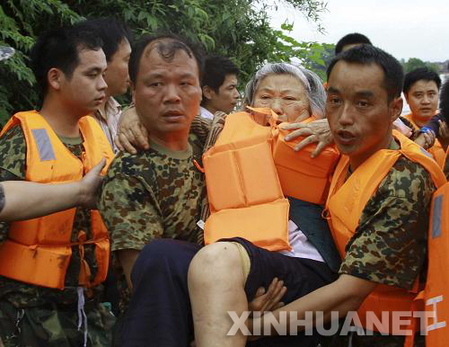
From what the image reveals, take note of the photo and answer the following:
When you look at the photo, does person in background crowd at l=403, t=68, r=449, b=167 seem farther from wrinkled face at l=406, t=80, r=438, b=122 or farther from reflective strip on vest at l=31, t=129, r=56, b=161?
reflective strip on vest at l=31, t=129, r=56, b=161

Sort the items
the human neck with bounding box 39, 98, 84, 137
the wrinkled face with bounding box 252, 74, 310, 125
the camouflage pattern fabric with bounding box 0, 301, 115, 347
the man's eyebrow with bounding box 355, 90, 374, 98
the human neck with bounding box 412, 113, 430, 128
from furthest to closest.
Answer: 1. the human neck with bounding box 412, 113, 430, 128
2. the human neck with bounding box 39, 98, 84, 137
3. the camouflage pattern fabric with bounding box 0, 301, 115, 347
4. the wrinkled face with bounding box 252, 74, 310, 125
5. the man's eyebrow with bounding box 355, 90, 374, 98

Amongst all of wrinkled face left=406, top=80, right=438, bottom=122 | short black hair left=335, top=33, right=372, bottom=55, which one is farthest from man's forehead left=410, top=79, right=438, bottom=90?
short black hair left=335, top=33, right=372, bottom=55

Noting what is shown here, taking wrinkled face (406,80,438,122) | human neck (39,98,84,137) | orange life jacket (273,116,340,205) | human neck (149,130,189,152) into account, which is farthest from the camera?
wrinkled face (406,80,438,122)

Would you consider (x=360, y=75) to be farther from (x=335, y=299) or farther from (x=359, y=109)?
(x=335, y=299)

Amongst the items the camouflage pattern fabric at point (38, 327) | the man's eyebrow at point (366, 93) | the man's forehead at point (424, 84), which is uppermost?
the man's forehead at point (424, 84)

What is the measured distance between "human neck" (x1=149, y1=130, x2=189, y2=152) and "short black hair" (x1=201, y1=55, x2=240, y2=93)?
11.8 feet

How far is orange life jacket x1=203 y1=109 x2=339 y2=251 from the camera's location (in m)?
2.83

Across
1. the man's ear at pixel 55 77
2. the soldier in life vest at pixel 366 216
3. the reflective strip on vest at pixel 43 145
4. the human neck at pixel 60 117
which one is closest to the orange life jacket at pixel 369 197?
the soldier in life vest at pixel 366 216

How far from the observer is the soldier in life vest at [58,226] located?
3.34 meters

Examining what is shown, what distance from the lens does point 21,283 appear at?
3.38 m

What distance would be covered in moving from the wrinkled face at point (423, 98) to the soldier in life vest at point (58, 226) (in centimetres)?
395

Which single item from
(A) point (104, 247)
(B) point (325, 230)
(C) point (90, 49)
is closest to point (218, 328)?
(B) point (325, 230)

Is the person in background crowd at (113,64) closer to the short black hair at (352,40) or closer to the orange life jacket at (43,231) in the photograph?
the orange life jacket at (43,231)

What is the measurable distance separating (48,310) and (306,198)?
149 centimetres
